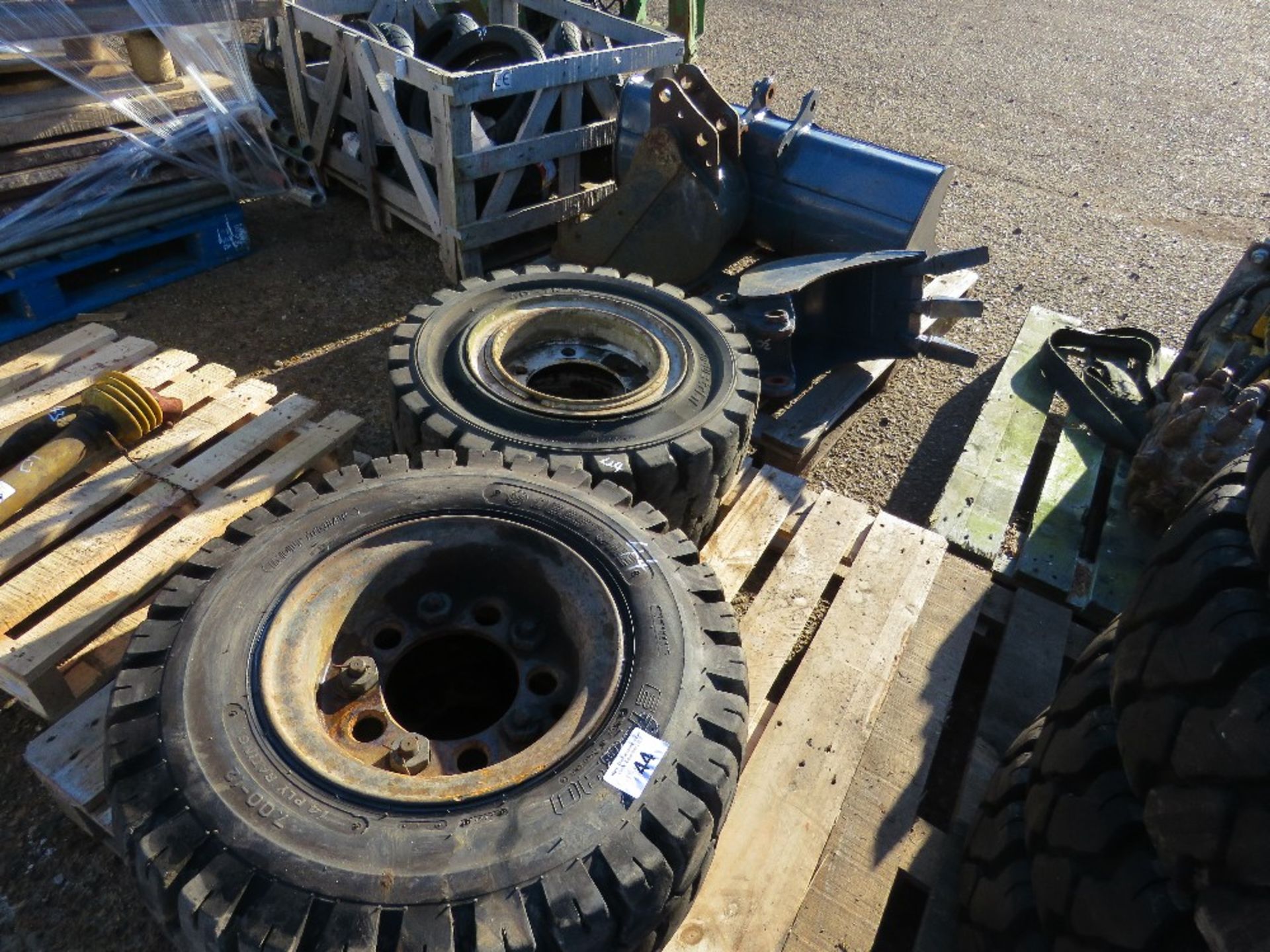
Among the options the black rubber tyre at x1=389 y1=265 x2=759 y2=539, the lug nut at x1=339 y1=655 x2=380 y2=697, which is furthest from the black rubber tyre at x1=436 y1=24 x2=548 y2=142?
the lug nut at x1=339 y1=655 x2=380 y2=697

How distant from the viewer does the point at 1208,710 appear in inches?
56.1

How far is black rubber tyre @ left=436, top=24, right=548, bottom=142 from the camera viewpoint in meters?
4.89

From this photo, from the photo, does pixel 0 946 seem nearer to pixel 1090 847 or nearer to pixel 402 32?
pixel 1090 847

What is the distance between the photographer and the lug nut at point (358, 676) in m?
1.92

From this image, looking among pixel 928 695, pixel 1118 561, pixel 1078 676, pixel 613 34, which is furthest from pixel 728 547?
pixel 613 34

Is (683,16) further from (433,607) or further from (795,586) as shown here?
(433,607)

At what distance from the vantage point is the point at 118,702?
171cm

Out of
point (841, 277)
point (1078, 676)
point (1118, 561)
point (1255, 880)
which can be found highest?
point (1255, 880)

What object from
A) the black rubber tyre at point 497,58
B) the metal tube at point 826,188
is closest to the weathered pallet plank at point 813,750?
the metal tube at point 826,188

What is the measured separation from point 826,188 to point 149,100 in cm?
349

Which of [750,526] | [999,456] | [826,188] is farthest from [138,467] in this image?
[999,456]

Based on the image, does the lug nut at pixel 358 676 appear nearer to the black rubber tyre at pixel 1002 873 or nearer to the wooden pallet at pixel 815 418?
the black rubber tyre at pixel 1002 873

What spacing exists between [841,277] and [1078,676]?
2.49 metres

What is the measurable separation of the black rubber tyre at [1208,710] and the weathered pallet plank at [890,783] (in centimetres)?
82
